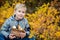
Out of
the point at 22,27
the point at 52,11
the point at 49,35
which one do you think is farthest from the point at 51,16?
the point at 22,27

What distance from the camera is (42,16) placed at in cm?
147

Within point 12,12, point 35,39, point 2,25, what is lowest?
point 35,39

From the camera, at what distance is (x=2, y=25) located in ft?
4.88

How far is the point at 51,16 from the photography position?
57.8 inches

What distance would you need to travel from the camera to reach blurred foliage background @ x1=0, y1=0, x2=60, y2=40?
1.46 metres

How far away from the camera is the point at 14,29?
1.48 m

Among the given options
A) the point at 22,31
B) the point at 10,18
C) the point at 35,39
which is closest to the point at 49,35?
the point at 35,39

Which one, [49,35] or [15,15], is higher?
[15,15]

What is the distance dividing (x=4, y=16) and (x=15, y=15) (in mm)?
95

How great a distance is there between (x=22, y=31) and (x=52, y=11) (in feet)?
0.98

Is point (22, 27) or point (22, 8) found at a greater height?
point (22, 8)

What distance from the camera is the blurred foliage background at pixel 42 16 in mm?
1463

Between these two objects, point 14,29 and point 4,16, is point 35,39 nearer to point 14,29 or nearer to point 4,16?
point 14,29

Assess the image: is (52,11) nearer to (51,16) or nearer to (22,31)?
(51,16)
